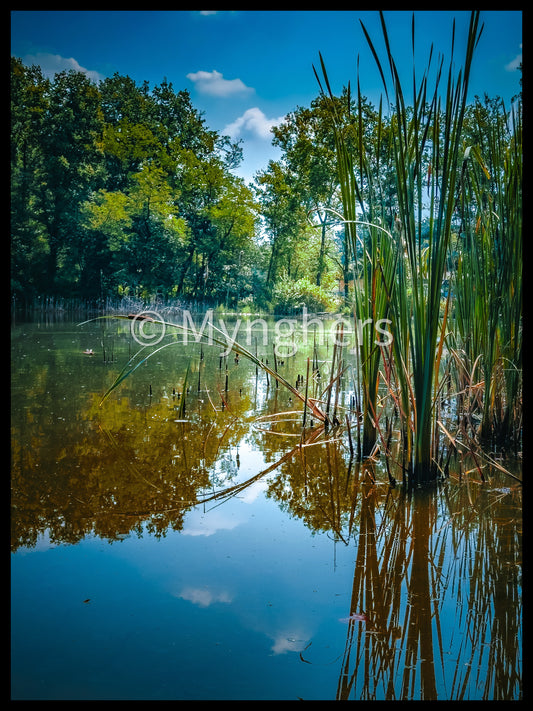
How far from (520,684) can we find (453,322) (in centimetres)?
254

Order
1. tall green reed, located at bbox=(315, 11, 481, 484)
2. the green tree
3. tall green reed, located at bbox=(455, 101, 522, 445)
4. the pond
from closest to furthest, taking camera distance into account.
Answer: the pond, tall green reed, located at bbox=(315, 11, 481, 484), tall green reed, located at bbox=(455, 101, 522, 445), the green tree

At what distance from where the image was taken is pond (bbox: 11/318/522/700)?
4.30ft

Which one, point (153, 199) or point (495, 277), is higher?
point (153, 199)

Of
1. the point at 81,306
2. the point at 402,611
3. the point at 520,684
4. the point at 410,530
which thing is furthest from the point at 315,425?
the point at 81,306

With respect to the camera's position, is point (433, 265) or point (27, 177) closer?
point (433, 265)

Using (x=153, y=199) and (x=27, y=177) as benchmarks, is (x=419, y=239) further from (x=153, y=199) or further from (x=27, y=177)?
(x=153, y=199)

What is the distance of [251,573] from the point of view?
1812 mm

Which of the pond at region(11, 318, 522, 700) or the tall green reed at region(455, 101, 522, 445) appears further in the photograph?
the tall green reed at region(455, 101, 522, 445)

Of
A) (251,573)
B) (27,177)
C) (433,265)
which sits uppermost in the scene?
(27,177)

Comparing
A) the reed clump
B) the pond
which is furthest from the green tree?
the reed clump

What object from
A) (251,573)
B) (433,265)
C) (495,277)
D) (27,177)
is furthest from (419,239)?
(27,177)

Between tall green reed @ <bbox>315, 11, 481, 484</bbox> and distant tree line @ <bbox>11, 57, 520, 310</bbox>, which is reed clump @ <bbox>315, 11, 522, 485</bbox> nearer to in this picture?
tall green reed @ <bbox>315, 11, 481, 484</bbox>

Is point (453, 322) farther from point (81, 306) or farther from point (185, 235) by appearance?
point (185, 235)

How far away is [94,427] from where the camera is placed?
12.1ft
